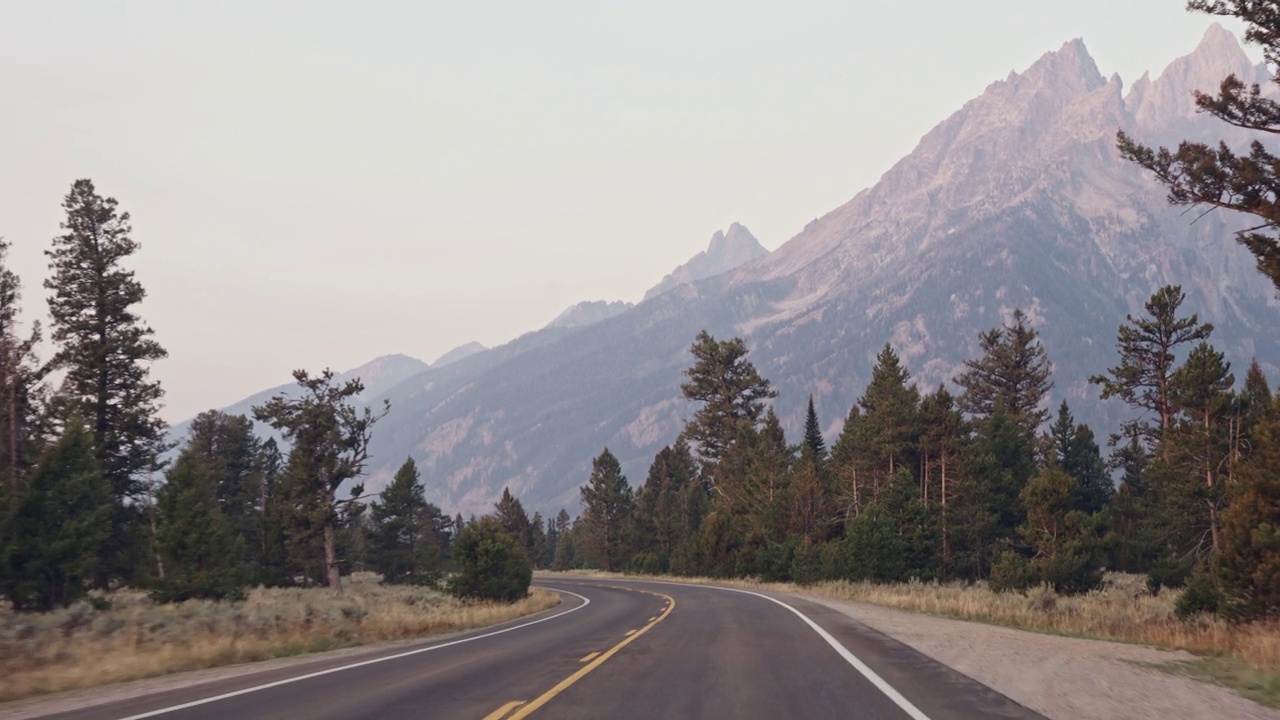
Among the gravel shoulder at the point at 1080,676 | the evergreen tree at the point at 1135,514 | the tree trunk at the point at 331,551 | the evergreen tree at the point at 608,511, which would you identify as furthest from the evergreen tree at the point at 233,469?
the gravel shoulder at the point at 1080,676

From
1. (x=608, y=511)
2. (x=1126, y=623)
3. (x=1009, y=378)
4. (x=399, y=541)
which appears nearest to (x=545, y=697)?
(x=1126, y=623)

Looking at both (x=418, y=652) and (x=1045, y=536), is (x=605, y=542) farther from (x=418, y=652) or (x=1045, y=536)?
(x=418, y=652)

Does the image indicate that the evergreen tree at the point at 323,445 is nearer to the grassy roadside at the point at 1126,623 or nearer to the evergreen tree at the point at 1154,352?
the grassy roadside at the point at 1126,623

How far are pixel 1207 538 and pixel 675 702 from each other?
44998mm

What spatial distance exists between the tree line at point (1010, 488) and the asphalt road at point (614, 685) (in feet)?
36.5

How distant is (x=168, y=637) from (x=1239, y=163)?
24.4 m

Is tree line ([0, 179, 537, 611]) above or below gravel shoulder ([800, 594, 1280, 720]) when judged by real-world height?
above

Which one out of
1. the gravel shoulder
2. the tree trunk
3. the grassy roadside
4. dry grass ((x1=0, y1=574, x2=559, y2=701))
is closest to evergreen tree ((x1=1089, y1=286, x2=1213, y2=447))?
the grassy roadside

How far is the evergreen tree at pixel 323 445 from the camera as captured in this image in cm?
5050

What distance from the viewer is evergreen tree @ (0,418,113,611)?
91.6ft

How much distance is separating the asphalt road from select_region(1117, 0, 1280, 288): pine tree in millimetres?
11834

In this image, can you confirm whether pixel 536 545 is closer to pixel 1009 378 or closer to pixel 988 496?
pixel 1009 378

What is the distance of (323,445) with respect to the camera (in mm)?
51469

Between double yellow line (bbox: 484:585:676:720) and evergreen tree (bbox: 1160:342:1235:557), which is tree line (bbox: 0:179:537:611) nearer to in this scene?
double yellow line (bbox: 484:585:676:720)
